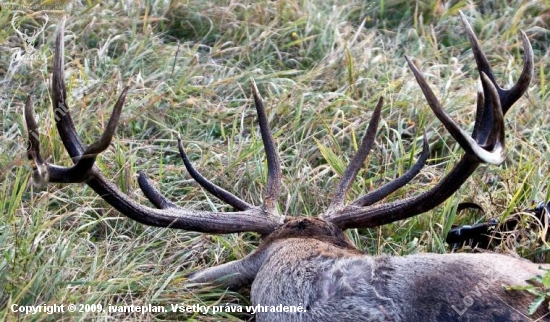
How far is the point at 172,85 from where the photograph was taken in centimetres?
562

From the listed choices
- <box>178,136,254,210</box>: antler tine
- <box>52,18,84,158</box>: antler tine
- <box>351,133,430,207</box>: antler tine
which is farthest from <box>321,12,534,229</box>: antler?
<box>52,18,84,158</box>: antler tine

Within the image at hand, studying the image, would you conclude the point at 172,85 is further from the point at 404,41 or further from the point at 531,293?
the point at 531,293

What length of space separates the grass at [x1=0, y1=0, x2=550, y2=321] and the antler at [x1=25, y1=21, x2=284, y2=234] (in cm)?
20

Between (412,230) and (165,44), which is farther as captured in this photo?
(165,44)

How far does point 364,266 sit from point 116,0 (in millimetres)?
3323

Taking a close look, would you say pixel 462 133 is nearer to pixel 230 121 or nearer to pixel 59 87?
pixel 59 87

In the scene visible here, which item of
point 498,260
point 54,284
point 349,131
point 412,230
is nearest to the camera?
point 498,260

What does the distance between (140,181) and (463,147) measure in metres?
1.54

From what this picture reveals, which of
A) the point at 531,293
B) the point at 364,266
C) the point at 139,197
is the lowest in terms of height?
the point at 139,197

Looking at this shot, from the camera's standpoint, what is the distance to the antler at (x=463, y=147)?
3301 mm

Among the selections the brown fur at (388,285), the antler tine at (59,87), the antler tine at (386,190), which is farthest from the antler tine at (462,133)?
the antler tine at (59,87)

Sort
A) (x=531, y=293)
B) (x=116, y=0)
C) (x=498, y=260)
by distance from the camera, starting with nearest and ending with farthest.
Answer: (x=531, y=293), (x=498, y=260), (x=116, y=0)

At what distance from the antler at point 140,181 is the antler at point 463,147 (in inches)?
12.4

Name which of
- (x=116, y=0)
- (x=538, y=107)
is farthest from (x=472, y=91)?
(x=116, y=0)
